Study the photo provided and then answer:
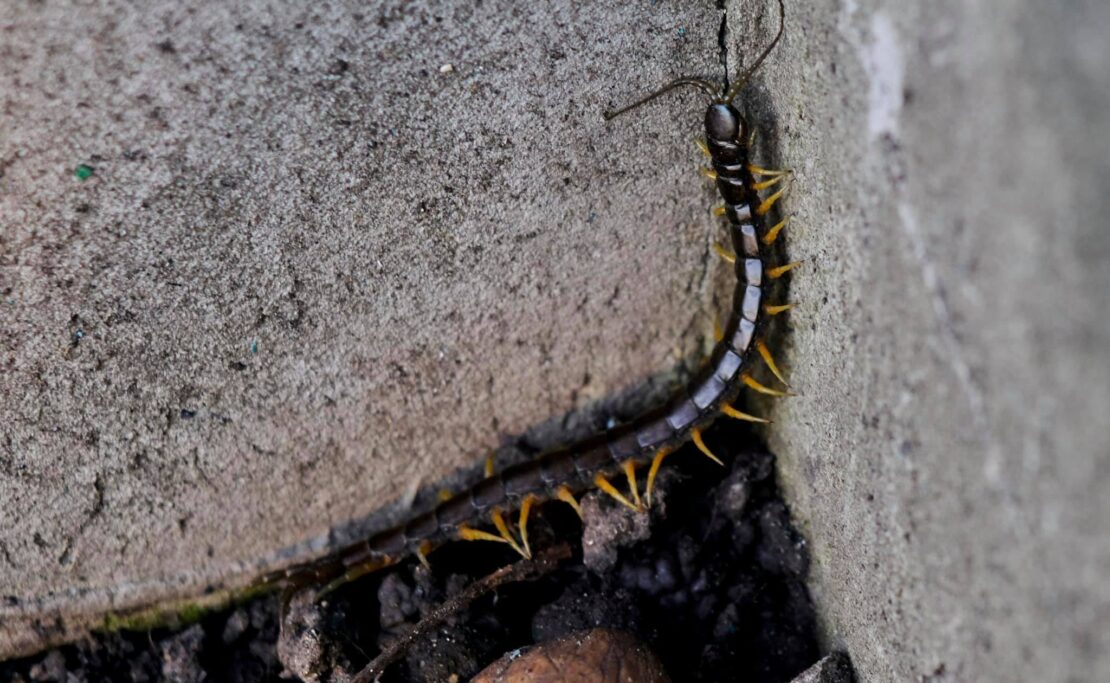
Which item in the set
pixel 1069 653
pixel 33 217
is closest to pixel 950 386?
Answer: pixel 1069 653

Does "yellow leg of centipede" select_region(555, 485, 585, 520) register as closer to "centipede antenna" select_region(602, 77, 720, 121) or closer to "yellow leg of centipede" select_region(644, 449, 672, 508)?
"yellow leg of centipede" select_region(644, 449, 672, 508)

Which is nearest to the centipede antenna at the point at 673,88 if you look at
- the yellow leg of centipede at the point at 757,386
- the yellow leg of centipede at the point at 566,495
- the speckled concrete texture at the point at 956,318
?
the speckled concrete texture at the point at 956,318

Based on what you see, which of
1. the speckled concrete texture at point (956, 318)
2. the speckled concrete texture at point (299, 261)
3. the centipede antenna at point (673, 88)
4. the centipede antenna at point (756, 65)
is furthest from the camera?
the centipede antenna at point (673, 88)

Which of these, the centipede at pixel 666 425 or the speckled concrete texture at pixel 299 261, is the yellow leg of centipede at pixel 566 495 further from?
the speckled concrete texture at pixel 299 261

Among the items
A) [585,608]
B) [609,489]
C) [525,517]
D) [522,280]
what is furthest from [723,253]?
[585,608]

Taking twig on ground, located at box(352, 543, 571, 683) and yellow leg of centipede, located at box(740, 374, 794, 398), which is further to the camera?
twig on ground, located at box(352, 543, 571, 683)

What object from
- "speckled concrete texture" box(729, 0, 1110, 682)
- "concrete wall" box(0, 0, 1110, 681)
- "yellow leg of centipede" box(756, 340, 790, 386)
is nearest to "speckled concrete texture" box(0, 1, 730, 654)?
"concrete wall" box(0, 0, 1110, 681)

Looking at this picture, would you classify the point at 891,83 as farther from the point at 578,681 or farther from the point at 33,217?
the point at 33,217

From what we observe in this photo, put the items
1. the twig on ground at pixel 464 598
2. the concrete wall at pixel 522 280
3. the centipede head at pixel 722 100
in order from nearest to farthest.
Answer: the concrete wall at pixel 522 280 → the centipede head at pixel 722 100 → the twig on ground at pixel 464 598
